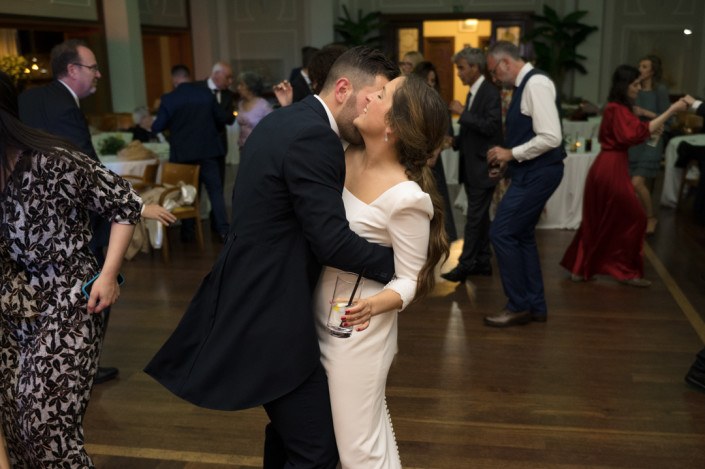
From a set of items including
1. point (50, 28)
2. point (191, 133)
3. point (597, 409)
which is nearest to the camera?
point (597, 409)

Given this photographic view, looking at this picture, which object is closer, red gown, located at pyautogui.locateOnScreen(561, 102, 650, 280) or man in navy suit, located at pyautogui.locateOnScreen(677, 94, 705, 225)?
red gown, located at pyautogui.locateOnScreen(561, 102, 650, 280)

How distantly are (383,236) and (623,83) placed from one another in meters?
3.54

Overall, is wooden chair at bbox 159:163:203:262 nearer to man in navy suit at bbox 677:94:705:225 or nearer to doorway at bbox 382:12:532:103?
man in navy suit at bbox 677:94:705:225

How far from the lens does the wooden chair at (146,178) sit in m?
6.26

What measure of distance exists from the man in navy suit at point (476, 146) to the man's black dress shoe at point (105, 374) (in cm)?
247

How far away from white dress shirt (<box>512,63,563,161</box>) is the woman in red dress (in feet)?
3.51

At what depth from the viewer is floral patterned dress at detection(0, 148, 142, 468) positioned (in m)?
1.96

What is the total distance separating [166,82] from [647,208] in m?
10.8

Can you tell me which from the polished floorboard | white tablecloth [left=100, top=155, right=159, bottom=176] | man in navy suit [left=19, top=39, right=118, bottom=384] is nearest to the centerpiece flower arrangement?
white tablecloth [left=100, top=155, right=159, bottom=176]

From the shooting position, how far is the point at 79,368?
2.05 meters

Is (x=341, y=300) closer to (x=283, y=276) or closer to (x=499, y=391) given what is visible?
(x=283, y=276)

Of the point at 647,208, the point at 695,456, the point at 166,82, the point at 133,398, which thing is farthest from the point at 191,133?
the point at 166,82

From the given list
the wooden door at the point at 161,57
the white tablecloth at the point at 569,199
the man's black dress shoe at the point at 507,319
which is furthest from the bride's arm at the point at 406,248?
the wooden door at the point at 161,57

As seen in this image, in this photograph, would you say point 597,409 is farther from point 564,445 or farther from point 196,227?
point 196,227
